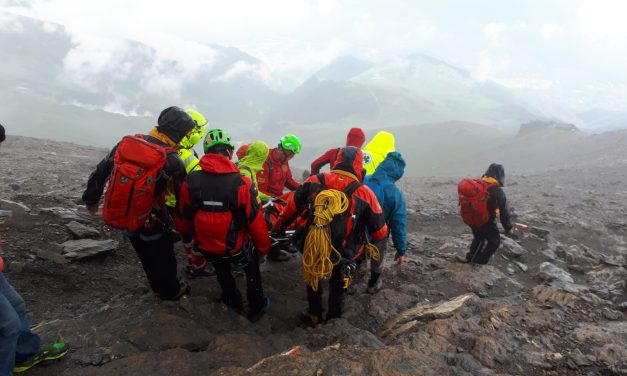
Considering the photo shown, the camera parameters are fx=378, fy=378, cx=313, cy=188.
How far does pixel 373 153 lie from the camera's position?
7871 mm

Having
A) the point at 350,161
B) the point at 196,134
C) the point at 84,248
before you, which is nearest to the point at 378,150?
the point at 350,161

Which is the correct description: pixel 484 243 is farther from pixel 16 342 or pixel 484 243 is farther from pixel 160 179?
pixel 16 342

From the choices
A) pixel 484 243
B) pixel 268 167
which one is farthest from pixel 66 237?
pixel 484 243

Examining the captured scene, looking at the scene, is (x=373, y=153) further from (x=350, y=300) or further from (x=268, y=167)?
(x=350, y=300)

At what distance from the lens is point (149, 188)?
397 cm

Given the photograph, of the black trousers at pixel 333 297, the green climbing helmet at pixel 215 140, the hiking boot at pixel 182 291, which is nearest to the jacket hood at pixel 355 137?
the black trousers at pixel 333 297

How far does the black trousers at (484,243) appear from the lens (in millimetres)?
7227

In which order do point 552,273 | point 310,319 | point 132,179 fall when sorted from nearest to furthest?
point 132,179 → point 310,319 → point 552,273

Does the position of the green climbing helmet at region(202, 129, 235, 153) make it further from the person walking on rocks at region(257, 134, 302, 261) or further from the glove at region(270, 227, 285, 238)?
the person walking on rocks at region(257, 134, 302, 261)

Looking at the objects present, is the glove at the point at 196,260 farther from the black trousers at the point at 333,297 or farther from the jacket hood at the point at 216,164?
the jacket hood at the point at 216,164

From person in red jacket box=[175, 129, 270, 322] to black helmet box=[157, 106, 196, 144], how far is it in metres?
0.29

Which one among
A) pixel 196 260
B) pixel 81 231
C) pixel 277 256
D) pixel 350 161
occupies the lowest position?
pixel 277 256

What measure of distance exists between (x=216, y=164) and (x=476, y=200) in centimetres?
495

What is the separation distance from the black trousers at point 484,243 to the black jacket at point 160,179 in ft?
18.7
